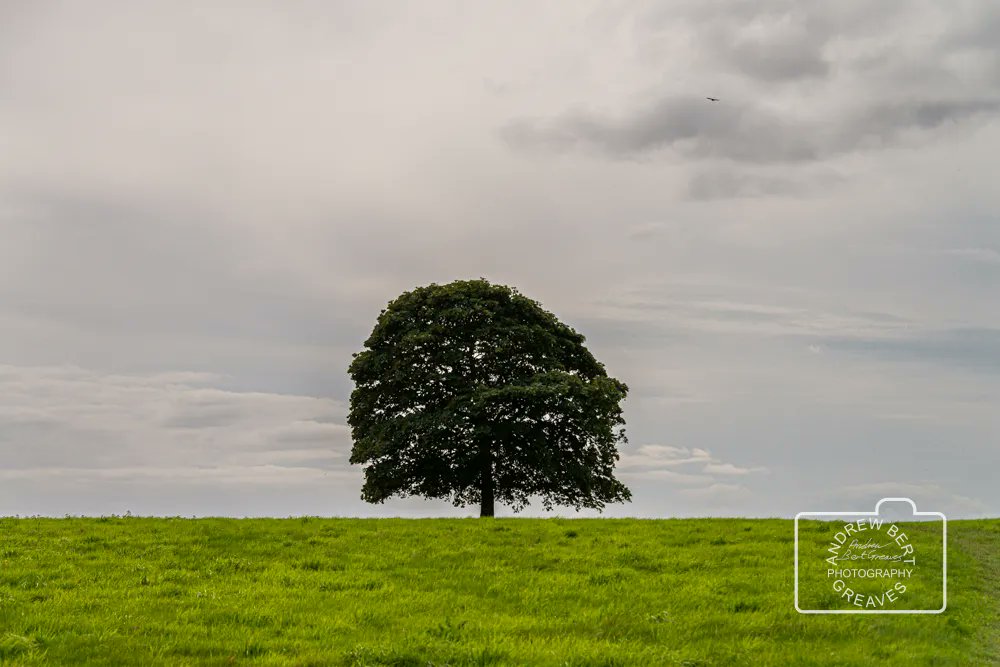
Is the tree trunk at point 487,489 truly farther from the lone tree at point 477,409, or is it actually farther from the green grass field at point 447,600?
the green grass field at point 447,600

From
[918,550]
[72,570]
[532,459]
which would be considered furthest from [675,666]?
[532,459]

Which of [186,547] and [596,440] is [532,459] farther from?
[186,547]

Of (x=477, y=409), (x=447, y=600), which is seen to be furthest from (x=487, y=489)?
(x=447, y=600)

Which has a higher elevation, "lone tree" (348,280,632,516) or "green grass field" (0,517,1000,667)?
"lone tree" (348,280,632,516)

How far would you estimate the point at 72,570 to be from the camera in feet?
68.7

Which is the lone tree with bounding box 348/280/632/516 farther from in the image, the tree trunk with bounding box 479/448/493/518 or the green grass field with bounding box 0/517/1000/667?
the green grass field with bounding box 0/517/1000/667

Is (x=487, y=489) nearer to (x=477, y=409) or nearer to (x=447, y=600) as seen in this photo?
(x=477, y=409)

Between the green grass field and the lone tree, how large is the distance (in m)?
13.3

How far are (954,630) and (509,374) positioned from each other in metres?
28.0

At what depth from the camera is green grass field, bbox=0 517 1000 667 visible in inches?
563

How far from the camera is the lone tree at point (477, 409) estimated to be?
41.1 m

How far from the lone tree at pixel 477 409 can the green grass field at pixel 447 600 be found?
1333 cm

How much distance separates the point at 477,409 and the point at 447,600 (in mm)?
21805

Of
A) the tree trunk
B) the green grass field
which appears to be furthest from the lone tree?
the green grass field
